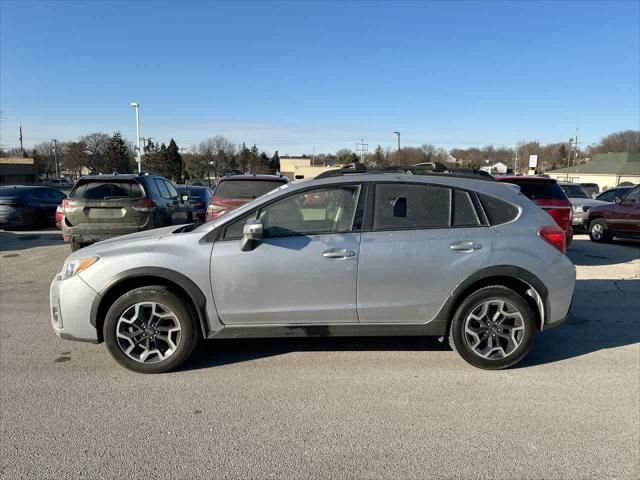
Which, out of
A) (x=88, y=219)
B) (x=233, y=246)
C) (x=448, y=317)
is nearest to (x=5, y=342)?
(x=233, y=246)

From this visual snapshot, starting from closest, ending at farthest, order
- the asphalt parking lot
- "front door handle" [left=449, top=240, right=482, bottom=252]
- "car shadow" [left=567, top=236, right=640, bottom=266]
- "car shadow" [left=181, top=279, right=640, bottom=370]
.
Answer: the asphalt parking lot < "front door handle" [left=449, top=240, right=482, bottom=252] < "car shadow" [left=181, top=279, right=640, bottom=370] < "car shadow" [left=567, top=236, right=640, bottom=266]

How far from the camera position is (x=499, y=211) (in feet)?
13.8

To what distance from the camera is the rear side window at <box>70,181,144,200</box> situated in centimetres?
818

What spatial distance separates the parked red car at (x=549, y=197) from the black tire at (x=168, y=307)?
6801 mm

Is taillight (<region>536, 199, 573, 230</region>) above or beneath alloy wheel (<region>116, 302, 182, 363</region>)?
above

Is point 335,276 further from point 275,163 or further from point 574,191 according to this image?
point 275,163

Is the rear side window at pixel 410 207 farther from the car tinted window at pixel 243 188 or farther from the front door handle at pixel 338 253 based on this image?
the car tinted window at pixel 243 188

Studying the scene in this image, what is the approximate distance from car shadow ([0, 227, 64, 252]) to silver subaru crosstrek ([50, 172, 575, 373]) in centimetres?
885

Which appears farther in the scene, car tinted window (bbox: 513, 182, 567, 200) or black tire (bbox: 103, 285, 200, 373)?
car tinted window (bbox: 513, 182, 567, 200)

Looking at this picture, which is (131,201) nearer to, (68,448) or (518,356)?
(68,448)

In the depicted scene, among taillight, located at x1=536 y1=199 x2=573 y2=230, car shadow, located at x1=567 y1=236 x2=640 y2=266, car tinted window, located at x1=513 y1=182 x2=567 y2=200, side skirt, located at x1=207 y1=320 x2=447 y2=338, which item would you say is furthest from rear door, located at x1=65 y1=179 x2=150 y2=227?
car shadow, located at x1=567 y1=236 x2=640 y2=266

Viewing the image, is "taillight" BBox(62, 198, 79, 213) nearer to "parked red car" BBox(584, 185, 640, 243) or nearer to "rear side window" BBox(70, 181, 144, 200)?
"rear side window" BBox(70, 181, 144, 200)

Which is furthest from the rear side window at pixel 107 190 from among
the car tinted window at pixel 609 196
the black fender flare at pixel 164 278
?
the car tinted window at pixel 609 196

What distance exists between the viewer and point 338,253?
3.94 m
